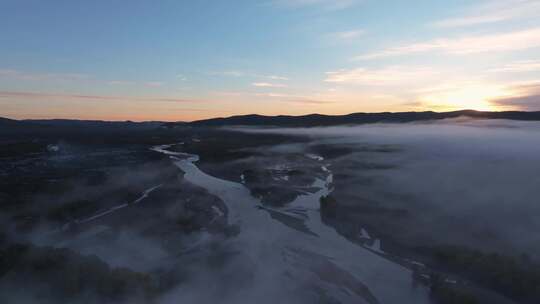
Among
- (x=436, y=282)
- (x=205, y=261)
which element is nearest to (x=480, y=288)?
(x=436, y=282)

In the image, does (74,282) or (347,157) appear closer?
(74,282)

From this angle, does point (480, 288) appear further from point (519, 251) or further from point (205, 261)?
point (205, 261)

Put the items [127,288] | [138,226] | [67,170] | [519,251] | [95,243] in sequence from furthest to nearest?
1. [67,170]
2. [138,226]
3. [95,243]
4. [519,251]
5. [127,288]

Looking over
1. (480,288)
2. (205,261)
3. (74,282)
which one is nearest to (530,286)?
(480,288)

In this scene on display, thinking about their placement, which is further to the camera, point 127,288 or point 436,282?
point 436,282

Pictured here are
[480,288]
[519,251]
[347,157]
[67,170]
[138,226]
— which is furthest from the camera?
[347,157]

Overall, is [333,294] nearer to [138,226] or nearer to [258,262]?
[258,262]

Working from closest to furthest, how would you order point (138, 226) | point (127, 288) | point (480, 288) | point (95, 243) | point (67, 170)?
point (127, 288) < point (480, 288) < point (95, 243) < point (138, 226) < point (67, 170)

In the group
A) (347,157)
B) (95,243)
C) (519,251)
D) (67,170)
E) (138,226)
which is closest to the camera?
(519,251)

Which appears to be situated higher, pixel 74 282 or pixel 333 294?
pixel 74 282
